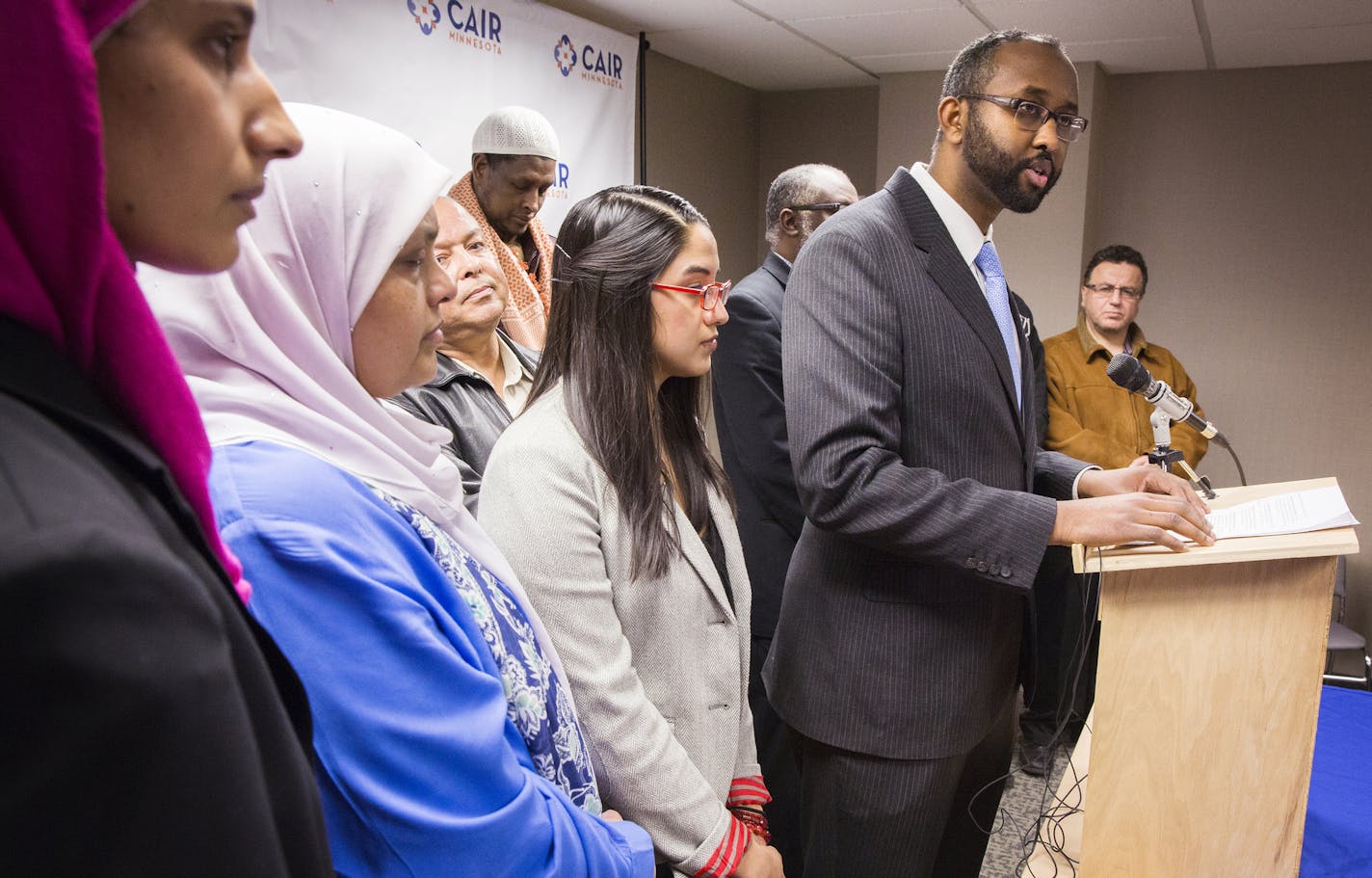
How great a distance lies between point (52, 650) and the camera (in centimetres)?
32

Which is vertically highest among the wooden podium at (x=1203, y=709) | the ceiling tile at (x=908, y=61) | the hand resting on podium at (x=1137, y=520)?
the ceiling tile at (x=908, y=61)

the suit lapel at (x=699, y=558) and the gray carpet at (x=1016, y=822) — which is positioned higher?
the suit lapel at (x=699, y=558)

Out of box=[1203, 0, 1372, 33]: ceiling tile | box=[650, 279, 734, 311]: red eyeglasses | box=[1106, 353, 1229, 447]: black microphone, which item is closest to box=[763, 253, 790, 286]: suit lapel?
box=[1106, 353, 1229, 447]: black microphone

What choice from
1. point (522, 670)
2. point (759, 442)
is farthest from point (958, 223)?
point (522, 670)

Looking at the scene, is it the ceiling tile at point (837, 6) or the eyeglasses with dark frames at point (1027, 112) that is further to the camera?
the ceiling tile at point (837, 6)

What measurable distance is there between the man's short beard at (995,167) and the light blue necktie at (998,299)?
0.28 ft

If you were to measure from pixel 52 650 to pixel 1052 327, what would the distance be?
184 inches

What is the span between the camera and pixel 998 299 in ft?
5.24

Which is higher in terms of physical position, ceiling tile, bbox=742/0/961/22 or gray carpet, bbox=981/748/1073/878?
ceiling tile, bbox=742/0/961/22

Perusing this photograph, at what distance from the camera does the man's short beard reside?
1544 millimetres

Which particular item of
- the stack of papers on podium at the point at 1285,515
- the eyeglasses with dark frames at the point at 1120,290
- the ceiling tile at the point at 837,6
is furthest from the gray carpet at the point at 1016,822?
the ceiling tile at the point at 837,6

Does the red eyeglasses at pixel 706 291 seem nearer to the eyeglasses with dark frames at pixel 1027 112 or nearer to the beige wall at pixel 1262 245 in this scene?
the eyeglasses with dark frames at pixel 1027 112

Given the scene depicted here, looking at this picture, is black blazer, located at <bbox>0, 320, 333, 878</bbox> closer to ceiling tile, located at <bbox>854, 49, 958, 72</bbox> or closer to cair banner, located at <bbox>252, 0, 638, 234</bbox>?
cair banner, located at <bbox>252, 0, 638, 234</bbox>

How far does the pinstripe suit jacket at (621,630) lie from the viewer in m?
1.18
